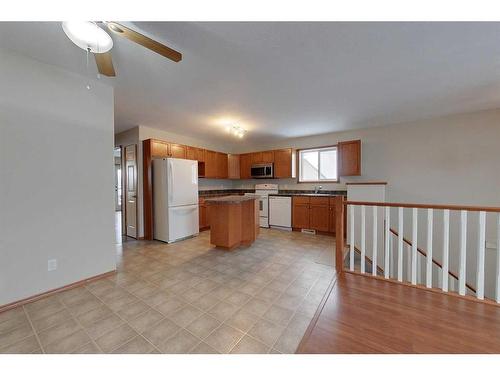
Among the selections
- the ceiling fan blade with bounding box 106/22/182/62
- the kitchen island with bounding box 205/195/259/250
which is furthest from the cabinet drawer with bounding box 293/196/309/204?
the ceiling fan blade with bounding box 106/22/182/62

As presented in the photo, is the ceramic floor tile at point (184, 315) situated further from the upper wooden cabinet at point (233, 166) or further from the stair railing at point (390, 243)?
the upper wooden cabinet at point (233, 166)

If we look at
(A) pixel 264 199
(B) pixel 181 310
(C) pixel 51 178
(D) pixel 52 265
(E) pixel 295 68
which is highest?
(E) pixel 295 68

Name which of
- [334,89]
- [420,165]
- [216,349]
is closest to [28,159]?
[216,349]

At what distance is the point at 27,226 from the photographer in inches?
78.6

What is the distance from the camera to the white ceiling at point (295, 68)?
162cm

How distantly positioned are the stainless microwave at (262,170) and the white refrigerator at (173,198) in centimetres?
204

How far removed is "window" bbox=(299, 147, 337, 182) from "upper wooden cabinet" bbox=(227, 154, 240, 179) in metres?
1.99

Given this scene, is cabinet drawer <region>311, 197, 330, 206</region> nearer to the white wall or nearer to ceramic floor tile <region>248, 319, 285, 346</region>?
ceramic floor tile <region>248, 319, 285, 346</region>

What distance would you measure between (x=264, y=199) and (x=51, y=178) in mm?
4368

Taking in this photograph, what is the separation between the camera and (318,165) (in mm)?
5348

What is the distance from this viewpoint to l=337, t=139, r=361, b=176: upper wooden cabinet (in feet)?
14.7

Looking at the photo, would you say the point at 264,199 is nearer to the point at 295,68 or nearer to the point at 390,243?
the point at 390,243

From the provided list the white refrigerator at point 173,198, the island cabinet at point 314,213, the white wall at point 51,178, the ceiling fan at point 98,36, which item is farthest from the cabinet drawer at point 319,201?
the ceiling fan at point 98,36

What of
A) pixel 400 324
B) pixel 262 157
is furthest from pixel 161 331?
pixel 262 157
